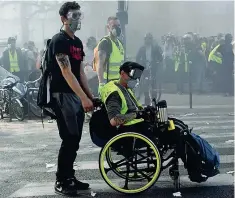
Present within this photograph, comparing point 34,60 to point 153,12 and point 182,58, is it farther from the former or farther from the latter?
point 153,12

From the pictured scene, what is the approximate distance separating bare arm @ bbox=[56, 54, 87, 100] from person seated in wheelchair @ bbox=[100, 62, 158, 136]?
29 centimetres

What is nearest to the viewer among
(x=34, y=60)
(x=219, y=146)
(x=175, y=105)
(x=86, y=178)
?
(x=86, y=178)

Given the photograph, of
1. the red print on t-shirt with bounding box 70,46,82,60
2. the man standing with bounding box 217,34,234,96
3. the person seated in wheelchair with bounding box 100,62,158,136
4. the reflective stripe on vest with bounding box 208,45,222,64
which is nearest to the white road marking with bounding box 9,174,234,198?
the person seated in wheelchair with bounding box 100,62,158,136

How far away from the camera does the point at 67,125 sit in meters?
4.93

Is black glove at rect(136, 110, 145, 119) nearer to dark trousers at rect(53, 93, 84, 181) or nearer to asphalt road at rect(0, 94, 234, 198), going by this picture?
dark trousers at rect(53, 93, 84, 181)

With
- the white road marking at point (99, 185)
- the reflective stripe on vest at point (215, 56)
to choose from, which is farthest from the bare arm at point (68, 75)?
the reflective stripe on vest at point (215, 56)

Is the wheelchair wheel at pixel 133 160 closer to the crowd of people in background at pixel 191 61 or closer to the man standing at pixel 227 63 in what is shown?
the crowd of people in background at pixel 191 61

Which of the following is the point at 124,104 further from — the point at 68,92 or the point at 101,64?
the point at 101,64

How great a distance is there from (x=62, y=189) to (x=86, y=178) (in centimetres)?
67

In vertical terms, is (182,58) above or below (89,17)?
below

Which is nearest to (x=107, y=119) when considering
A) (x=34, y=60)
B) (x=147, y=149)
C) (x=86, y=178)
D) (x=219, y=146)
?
(x=147, y=149)

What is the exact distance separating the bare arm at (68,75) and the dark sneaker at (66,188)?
890 mm

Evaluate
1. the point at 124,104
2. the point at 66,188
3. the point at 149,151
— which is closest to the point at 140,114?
the point at 124,104

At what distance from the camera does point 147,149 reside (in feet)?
16.0
